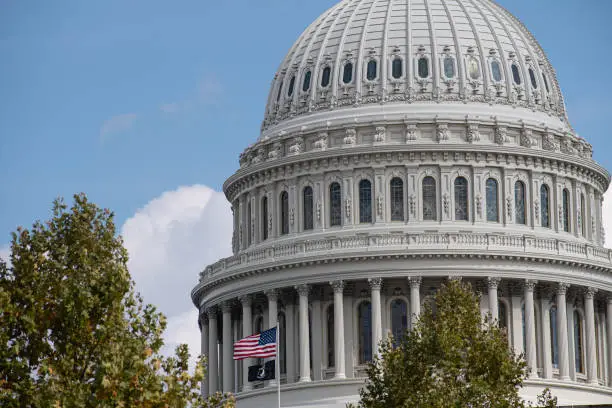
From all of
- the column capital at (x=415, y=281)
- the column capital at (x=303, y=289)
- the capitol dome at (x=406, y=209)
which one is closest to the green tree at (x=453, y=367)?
the capitol dome at (x=406, y=209)

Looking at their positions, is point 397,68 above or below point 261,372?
above

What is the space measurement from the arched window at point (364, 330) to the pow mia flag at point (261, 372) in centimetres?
633

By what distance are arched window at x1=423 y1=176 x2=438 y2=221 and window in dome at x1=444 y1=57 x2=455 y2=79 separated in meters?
8.26

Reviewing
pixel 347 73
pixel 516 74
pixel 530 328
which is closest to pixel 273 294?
pixel 530 328

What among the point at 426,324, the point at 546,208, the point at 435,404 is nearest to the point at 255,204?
the point at 546,208

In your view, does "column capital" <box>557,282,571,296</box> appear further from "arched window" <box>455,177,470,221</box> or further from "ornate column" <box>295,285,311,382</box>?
"ornate column" <box>295,285,311,382</box>

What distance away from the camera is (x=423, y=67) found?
124500 millimetres

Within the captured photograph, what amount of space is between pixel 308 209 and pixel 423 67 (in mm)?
12133

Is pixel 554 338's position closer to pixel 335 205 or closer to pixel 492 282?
pixel 492 282

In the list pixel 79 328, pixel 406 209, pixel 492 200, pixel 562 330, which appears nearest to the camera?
pixel 79 328

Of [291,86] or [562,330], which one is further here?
[291,86]

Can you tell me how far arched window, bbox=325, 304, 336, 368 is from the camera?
117875 millimetres

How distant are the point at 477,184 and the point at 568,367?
12.7 meters

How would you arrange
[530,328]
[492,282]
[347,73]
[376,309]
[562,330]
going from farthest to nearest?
1. [347,73]
2. [562,330]
3. [530,328]
4. [492,282]
5. [376,309]
